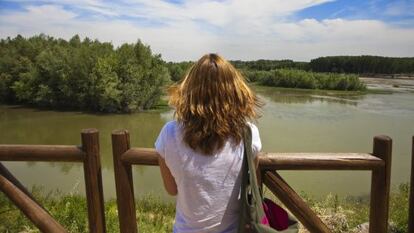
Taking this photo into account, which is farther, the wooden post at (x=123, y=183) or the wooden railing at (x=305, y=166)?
the wooden post at (x=123, y=183)

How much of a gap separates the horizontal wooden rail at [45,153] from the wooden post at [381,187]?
1.89 metres

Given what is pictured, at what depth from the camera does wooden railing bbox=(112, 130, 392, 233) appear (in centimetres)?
229

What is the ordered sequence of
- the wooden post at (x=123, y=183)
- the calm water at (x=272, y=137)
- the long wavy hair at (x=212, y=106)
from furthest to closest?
the calm water at (x=272, y=137) → the wooden post at (x=123, y=183) → the long wavy hair at (x=212, y=106)

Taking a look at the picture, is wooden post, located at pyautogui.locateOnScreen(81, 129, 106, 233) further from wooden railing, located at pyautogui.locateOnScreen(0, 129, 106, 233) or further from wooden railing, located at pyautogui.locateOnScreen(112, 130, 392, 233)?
wooden railing, located at pyautogui.locateOnScreen(112, 130, 392, 233)

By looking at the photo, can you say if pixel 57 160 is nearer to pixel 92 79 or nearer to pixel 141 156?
pixel 141 156

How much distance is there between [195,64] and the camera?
5.24ft

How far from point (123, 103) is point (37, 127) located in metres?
8.84

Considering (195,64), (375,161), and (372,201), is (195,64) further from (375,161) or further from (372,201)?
(372,201)

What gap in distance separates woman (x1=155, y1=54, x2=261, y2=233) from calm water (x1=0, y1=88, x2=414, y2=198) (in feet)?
2.85

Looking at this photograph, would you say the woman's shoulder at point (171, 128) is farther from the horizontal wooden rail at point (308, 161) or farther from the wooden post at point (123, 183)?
the wooden post at point (123, 183)

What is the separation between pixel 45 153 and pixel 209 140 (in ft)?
4.83

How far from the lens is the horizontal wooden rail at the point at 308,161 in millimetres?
2260

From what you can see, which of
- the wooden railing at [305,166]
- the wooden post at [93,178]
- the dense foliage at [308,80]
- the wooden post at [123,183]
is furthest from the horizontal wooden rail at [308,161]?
the dense foliage at [308,80]

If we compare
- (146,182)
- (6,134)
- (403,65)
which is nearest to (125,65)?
(6,134)
